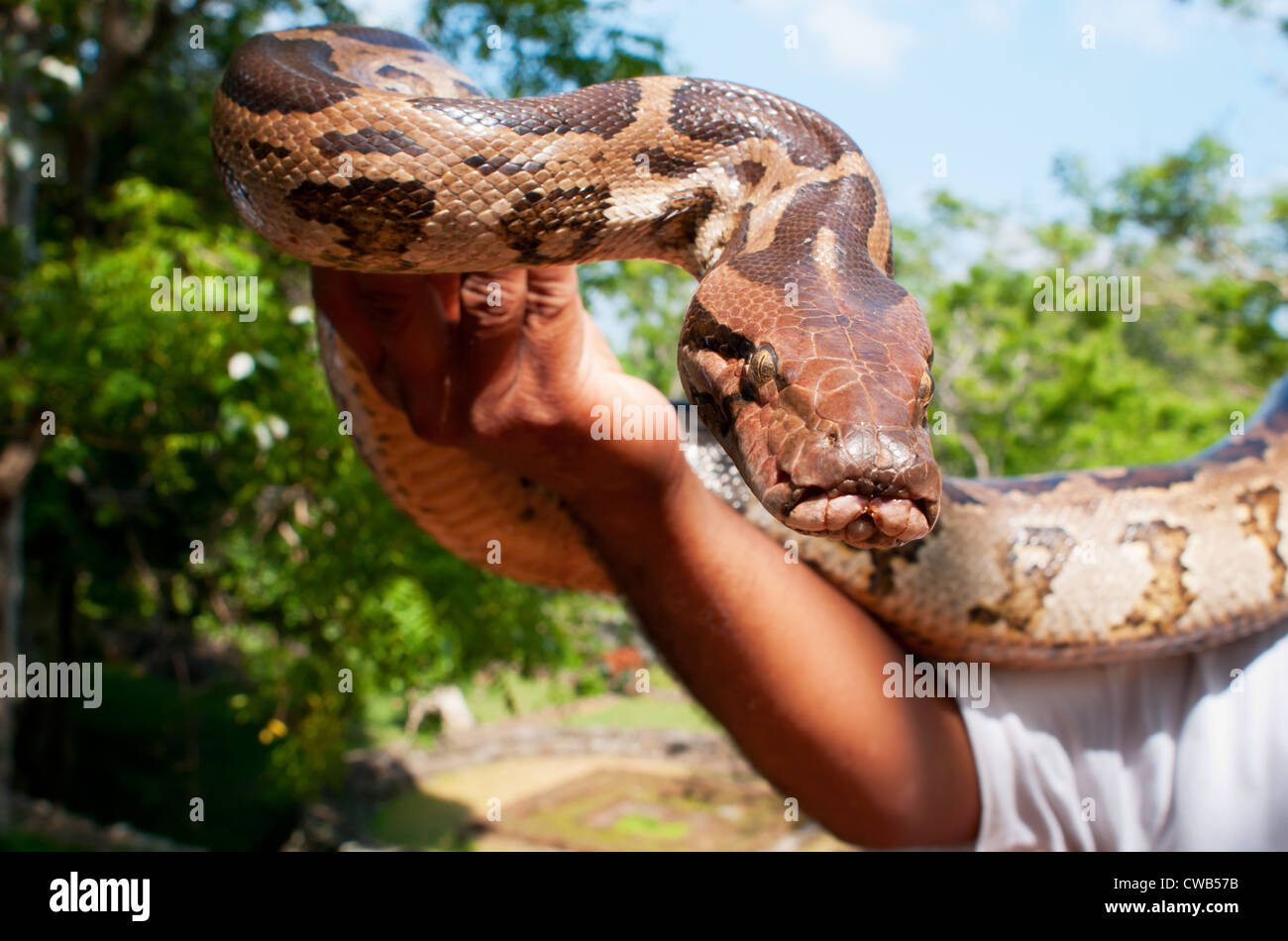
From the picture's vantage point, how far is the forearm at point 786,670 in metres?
2.18

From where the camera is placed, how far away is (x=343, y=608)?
639 centimetres

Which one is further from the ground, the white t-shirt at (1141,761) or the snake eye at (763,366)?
the snake eye at (763,366)

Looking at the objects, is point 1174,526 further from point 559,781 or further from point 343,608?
point 559,781

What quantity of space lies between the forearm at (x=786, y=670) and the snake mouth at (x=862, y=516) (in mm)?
717

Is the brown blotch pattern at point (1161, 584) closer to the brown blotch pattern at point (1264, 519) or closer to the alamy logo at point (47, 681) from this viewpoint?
the brown blotch pattern at point (1264, 519)

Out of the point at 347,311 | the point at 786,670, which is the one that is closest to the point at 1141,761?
the point at 786,670

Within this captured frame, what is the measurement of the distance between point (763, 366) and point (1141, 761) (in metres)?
1.79

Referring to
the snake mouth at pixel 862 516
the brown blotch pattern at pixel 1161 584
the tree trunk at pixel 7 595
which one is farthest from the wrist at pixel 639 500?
the tree trunk at pixel 7 595

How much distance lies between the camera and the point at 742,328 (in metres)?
1.66

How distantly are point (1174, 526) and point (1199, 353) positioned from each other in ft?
99.7

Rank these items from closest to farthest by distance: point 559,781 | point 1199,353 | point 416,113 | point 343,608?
point 416,113
point 343,608
point 559,781
point 1199,353

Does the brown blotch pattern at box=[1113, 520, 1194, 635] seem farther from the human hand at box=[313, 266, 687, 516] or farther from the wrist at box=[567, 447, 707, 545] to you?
the human hand at box=[313, 266, 687, 516]

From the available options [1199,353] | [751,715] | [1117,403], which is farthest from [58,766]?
[1199,353]
